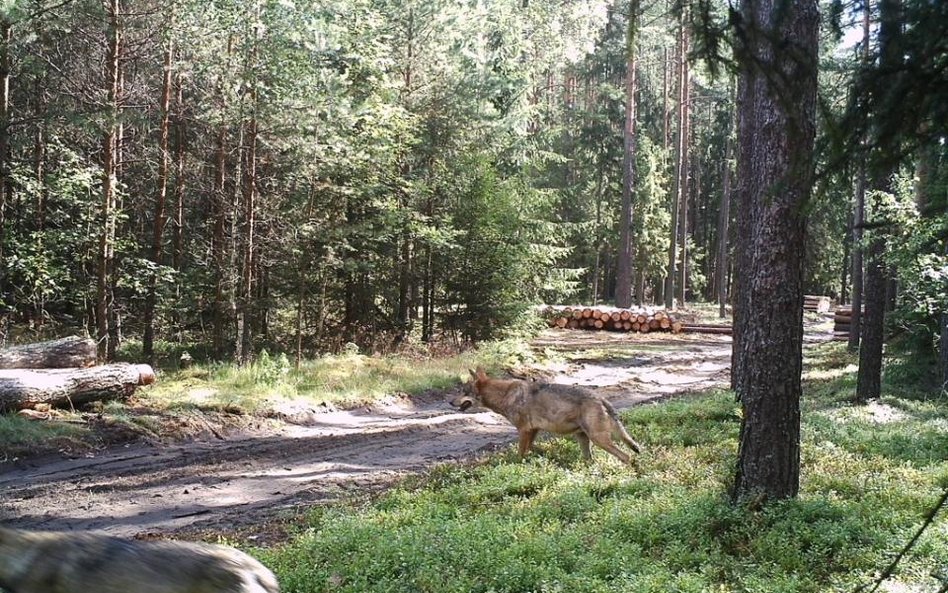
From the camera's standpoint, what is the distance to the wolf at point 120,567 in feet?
11.6

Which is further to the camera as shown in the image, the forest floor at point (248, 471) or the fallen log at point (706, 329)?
the fallen log at point (706, 329)

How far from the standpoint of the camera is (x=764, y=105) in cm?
658

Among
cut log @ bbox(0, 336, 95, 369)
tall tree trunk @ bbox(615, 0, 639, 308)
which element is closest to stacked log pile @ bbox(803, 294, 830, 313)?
tall tree trunk @ bbox(615, 0, 639, 308)

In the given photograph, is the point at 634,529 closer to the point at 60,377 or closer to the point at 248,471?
the point at 248,471

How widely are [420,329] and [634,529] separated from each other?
19058 millimetres

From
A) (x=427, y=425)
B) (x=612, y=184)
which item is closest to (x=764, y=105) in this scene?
(x=427, y=425)

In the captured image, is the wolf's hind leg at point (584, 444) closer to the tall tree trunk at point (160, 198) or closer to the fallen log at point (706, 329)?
the tall tree trunk at point (160, 198)

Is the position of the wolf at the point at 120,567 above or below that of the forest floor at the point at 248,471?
above

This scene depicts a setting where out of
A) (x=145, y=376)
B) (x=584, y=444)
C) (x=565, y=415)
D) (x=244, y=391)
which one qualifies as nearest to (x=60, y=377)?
(x=145, y=376)

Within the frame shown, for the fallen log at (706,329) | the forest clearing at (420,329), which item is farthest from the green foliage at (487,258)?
the fallen log at (706,329)

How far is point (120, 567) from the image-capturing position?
3.59 meters

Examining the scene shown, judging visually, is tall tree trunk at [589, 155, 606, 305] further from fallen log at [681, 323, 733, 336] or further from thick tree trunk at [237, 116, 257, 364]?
thick tree trunk at [237, 116, 257, 364]

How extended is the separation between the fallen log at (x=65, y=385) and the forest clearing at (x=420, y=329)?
2.7 inches

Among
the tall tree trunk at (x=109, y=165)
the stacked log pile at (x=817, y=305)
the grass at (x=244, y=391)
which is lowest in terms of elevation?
the grass at (x=244, y=391)
